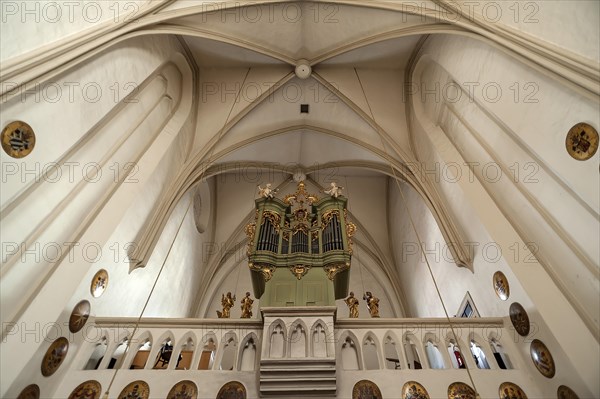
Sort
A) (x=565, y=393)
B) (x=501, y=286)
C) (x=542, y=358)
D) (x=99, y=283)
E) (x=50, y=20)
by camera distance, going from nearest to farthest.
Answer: (x=565, y=393), (x=50, y=20), (x=542, y=358), (x=501, y=286), (x=99, y=283)

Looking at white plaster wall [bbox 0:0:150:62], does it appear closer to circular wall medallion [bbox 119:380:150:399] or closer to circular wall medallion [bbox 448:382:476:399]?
circular wall medallion [bbox 119:380:150:399]

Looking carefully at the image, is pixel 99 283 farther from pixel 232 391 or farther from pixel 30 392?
pixel 232 391

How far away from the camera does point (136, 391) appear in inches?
215

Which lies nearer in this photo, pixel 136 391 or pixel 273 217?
pixel 136 391

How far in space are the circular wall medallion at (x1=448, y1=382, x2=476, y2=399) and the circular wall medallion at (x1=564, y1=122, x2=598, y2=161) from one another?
3.69 metres

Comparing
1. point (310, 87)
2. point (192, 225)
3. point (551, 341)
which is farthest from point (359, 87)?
point (551, 341)

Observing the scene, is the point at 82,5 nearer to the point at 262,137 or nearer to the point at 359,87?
the point at 262,137

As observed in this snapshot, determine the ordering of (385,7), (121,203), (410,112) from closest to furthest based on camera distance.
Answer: (121,203), (385,7), (410,112)

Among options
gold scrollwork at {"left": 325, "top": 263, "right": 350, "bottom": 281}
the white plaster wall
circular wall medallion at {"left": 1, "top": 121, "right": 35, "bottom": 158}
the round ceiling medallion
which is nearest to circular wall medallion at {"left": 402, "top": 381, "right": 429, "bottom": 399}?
gold scrollwork at {"left": 325, "top": 263, "right": 350, "bottom": 281}

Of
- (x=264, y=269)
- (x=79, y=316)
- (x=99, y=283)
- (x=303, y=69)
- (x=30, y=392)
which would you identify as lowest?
(x=30, y=392)

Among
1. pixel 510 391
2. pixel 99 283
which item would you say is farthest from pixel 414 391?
pixel 99 283

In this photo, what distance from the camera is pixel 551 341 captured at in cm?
523

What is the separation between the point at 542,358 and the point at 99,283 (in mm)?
7479

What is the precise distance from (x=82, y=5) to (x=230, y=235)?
8399mm
